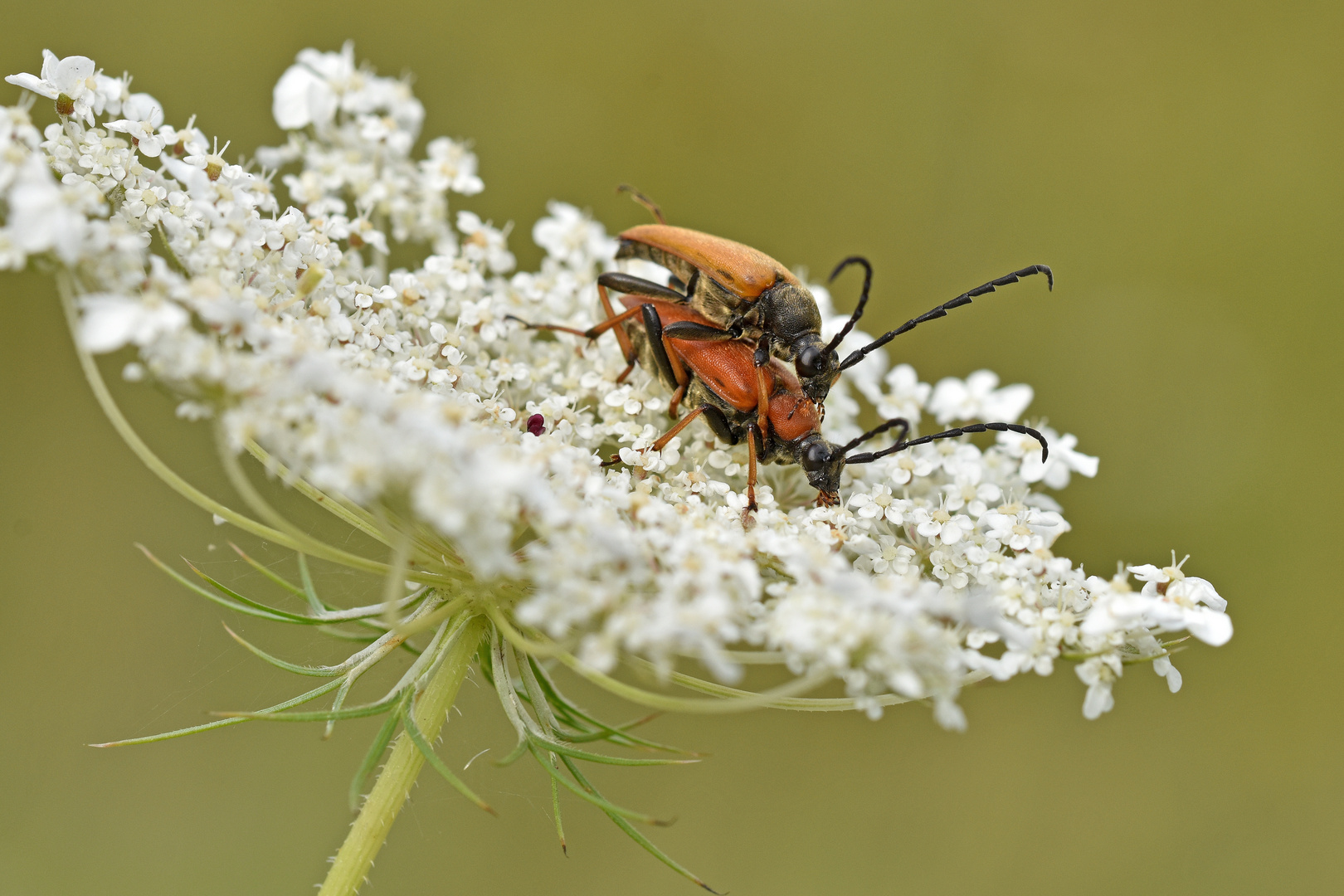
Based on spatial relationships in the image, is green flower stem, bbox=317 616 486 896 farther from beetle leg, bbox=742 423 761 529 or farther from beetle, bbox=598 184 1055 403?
beetle, bbox=598 184 1055 403

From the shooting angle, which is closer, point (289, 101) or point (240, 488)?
point (240, 488)

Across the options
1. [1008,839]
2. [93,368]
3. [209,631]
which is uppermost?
[1008,839]

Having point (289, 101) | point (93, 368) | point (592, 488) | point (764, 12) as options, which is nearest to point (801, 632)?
point (592, 488)

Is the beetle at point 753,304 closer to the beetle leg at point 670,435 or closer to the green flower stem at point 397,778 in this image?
the beetle leg at point 670,435

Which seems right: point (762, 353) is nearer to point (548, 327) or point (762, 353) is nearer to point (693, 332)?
point (693, 332)

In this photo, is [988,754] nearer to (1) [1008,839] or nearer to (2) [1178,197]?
(1) [1008,839]

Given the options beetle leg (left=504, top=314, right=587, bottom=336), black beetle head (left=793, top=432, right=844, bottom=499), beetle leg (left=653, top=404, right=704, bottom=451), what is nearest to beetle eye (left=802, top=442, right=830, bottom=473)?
black beetle head (left=793, top=432, right=844, bottom=499)

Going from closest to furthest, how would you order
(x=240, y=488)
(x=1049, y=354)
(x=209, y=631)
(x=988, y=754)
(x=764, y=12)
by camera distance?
(x=240, y=488), (x=209, y=631), (x=988, y=754), (x=1049, y=354), (x=764, y=12)
